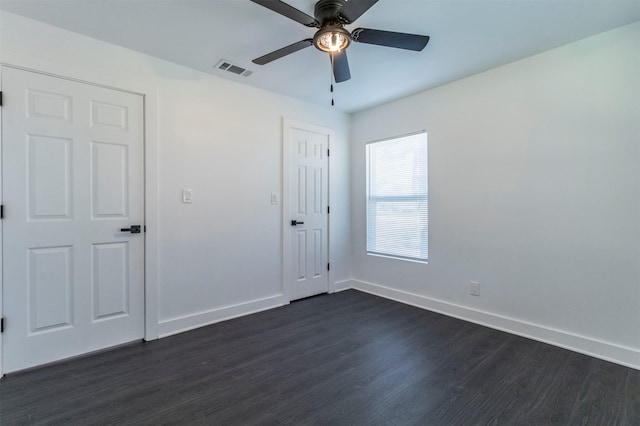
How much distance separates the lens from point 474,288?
9.71ft

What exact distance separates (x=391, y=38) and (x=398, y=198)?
82.7 inches

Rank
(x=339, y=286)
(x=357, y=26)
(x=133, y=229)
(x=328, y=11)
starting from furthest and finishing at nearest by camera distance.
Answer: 1. (x=339, y=286)
2. (x=133, y=229)
3. (x=357, y=26)
4. (x=328, y=11)

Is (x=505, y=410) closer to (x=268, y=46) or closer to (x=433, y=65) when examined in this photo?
(x=433, y=65)

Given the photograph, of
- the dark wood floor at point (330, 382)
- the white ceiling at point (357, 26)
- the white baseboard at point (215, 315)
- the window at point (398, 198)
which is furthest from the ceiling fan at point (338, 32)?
the white baseboard at point (215, 315)

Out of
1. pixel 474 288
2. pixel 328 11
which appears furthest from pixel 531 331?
pixel 328 11

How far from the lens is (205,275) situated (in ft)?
9.48

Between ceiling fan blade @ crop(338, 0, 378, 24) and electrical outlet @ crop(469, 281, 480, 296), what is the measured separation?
2.63 metres

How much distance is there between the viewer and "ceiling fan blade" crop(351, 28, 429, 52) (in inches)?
71.6

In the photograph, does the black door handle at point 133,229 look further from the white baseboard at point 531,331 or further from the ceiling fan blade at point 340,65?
the white baseboard at point 531,331

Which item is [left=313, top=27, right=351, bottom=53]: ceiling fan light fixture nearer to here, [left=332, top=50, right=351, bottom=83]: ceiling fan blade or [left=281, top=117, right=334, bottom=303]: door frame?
[left=332, top=50, right=351, bottom=83]: ceiling fan blade

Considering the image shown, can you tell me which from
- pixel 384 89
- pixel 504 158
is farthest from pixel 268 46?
pixel 504 158

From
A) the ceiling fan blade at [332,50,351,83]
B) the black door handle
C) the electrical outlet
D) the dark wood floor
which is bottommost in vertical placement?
the dark wood floor

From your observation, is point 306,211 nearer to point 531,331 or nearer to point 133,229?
point 133,229

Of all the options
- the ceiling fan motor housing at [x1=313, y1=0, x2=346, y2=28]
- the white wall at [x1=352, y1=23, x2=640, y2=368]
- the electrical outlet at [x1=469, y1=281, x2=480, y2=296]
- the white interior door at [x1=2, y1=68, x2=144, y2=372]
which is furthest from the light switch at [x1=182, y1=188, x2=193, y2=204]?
Result: the electrical outlet at [x1=469, y1=281, x2=480, y2=296]
